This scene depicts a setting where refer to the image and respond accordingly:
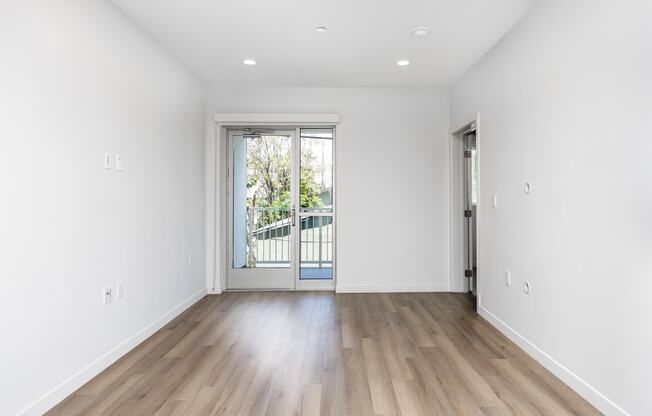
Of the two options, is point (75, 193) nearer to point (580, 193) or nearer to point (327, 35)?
point (327, 35)

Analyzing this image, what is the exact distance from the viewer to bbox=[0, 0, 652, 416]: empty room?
184cm

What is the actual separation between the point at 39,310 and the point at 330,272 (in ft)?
10.5

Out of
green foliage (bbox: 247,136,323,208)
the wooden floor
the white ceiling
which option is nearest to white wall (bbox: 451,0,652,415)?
the wooden floor

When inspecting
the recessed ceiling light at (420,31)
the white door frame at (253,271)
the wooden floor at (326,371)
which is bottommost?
the wooden floor at (326,371)

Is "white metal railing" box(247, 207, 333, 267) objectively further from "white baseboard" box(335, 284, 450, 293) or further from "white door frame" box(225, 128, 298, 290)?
"white baseboard" box(335, 284, 450, 293)

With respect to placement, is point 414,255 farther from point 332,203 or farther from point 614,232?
point 614,232

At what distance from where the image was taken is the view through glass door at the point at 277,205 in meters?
4.58

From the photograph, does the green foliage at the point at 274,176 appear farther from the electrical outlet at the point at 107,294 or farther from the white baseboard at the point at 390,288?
the electrical outlet at the point at 107,294

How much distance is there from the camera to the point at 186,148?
3.79 metres

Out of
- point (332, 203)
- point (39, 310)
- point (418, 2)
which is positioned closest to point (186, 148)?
point (332, 203)

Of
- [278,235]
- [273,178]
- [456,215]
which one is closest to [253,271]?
[278,235]

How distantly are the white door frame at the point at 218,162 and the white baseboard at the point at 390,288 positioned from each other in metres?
1.15

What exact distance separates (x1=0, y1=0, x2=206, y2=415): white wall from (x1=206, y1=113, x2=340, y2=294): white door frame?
1.01 meters

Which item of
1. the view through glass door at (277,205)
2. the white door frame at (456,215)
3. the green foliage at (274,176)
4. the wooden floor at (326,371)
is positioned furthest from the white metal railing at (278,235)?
the white door frame at (456,215)
